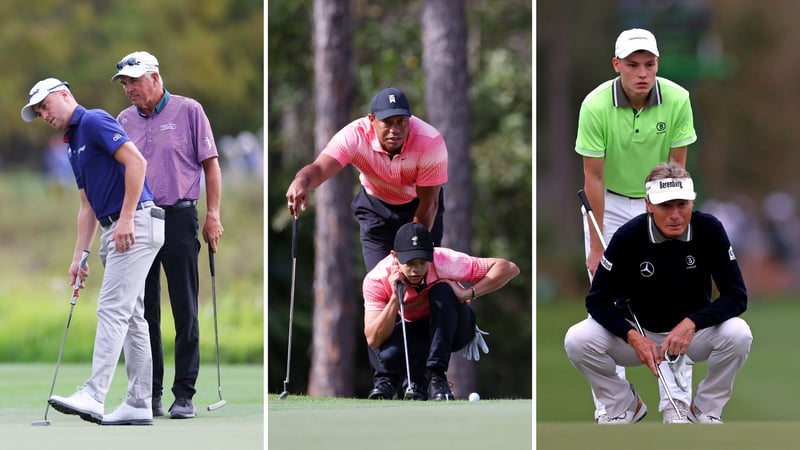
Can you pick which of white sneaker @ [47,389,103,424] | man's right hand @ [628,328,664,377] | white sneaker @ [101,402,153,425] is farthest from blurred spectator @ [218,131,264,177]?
man's right hand @ [628,328,664,377]

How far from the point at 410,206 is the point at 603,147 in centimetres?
92

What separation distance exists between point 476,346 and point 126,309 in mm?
1565

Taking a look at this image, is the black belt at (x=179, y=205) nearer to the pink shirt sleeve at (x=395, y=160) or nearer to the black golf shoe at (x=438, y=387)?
the pink shirt sleeve at (x=395, y=160)

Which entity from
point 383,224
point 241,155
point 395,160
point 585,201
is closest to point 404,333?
point 383,224

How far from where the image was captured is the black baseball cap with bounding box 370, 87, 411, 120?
674cm

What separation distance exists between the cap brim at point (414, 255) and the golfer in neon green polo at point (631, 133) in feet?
2.31

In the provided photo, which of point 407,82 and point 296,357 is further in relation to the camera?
point 407,82

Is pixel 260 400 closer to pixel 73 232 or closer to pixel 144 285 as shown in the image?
pixel 144 285

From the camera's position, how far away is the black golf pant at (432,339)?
6621 mm

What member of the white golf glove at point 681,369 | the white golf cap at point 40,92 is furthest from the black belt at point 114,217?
the white golf glove at point 681,369

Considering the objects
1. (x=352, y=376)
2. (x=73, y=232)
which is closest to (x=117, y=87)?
(x=73, y=232)

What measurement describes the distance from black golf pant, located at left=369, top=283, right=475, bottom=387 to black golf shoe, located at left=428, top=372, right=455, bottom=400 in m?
0.03

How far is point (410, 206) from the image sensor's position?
6.83 meters

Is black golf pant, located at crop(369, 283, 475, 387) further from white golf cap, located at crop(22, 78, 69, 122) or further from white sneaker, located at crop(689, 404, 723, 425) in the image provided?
white golf cap, located at crop(22, 78, 69, 122)
